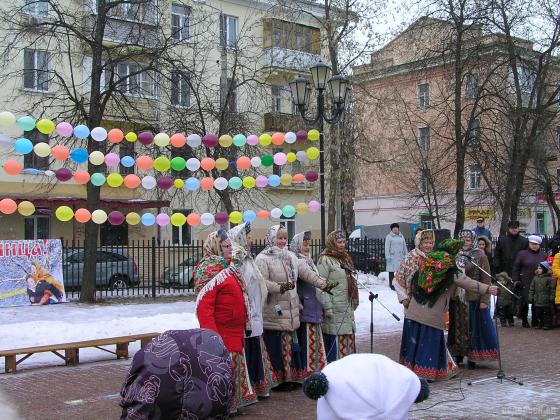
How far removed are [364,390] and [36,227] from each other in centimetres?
2720

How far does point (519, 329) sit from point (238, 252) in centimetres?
844

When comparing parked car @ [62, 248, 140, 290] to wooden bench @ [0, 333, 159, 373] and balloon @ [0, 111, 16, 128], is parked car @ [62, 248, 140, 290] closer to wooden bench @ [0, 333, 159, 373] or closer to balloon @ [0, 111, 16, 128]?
wooden bench @ [0, 333, 159, 373]

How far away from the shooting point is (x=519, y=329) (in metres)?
13.6

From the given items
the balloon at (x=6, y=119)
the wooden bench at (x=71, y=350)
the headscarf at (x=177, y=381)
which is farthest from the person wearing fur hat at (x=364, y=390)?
the balloon at (x=6, y=119)

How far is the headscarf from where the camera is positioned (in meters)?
2.84

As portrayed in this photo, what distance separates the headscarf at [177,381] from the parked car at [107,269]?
16252 mm

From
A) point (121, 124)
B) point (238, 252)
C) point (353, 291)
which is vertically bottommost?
point (353, 291)

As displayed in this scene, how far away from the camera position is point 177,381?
286cm

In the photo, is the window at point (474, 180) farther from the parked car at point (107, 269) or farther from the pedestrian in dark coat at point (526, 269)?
the pedestrian in dark coat at point (526, 269)

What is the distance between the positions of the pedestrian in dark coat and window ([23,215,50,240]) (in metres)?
19.7

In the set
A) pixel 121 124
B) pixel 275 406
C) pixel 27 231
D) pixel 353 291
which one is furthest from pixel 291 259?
pixel 27 231

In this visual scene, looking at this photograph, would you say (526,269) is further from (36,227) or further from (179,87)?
(36,227)

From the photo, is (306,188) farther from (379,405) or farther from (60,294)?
(379,405)

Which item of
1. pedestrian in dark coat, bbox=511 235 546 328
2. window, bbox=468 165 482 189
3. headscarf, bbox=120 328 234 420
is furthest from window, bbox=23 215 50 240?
headscarf, bbox=120 328 234 420
